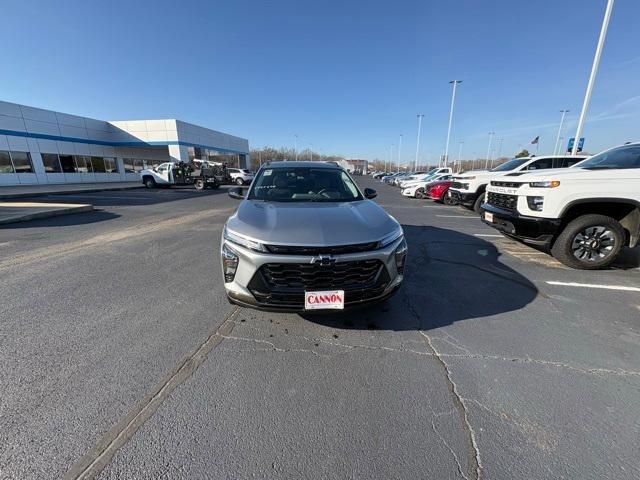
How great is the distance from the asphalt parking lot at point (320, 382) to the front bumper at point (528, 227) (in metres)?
0.88

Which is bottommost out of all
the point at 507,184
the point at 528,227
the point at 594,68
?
the point at 528,227

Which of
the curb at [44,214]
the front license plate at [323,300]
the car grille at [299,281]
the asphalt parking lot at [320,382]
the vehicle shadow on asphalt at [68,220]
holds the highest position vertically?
the car grille at [299,281]

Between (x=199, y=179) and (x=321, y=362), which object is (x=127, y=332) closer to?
(x=321, y=362)

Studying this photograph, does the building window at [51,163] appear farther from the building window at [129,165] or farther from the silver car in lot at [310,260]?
the silver car in lot at [310,260]

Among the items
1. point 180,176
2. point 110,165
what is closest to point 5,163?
point 110,165

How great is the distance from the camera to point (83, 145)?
25047mm

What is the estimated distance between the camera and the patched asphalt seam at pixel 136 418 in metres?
1.57

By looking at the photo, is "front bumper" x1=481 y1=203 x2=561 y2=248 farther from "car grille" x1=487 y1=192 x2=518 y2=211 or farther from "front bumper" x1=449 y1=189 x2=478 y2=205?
"front bumper" x1=449 y1=189 x2=478 y2=205

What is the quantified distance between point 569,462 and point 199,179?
24370mm

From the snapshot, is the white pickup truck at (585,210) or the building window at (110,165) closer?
the white pickup truck at (585,210)

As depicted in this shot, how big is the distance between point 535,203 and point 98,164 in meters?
33.9

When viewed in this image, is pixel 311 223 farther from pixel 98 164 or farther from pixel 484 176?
pixel 98 164

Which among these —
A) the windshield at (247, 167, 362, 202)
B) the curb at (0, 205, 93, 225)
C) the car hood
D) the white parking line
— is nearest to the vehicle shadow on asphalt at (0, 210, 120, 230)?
the curb at (0, 205, 93, 225)

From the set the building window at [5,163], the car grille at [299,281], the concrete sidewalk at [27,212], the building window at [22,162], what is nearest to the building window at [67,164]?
the building window at [22,162]
